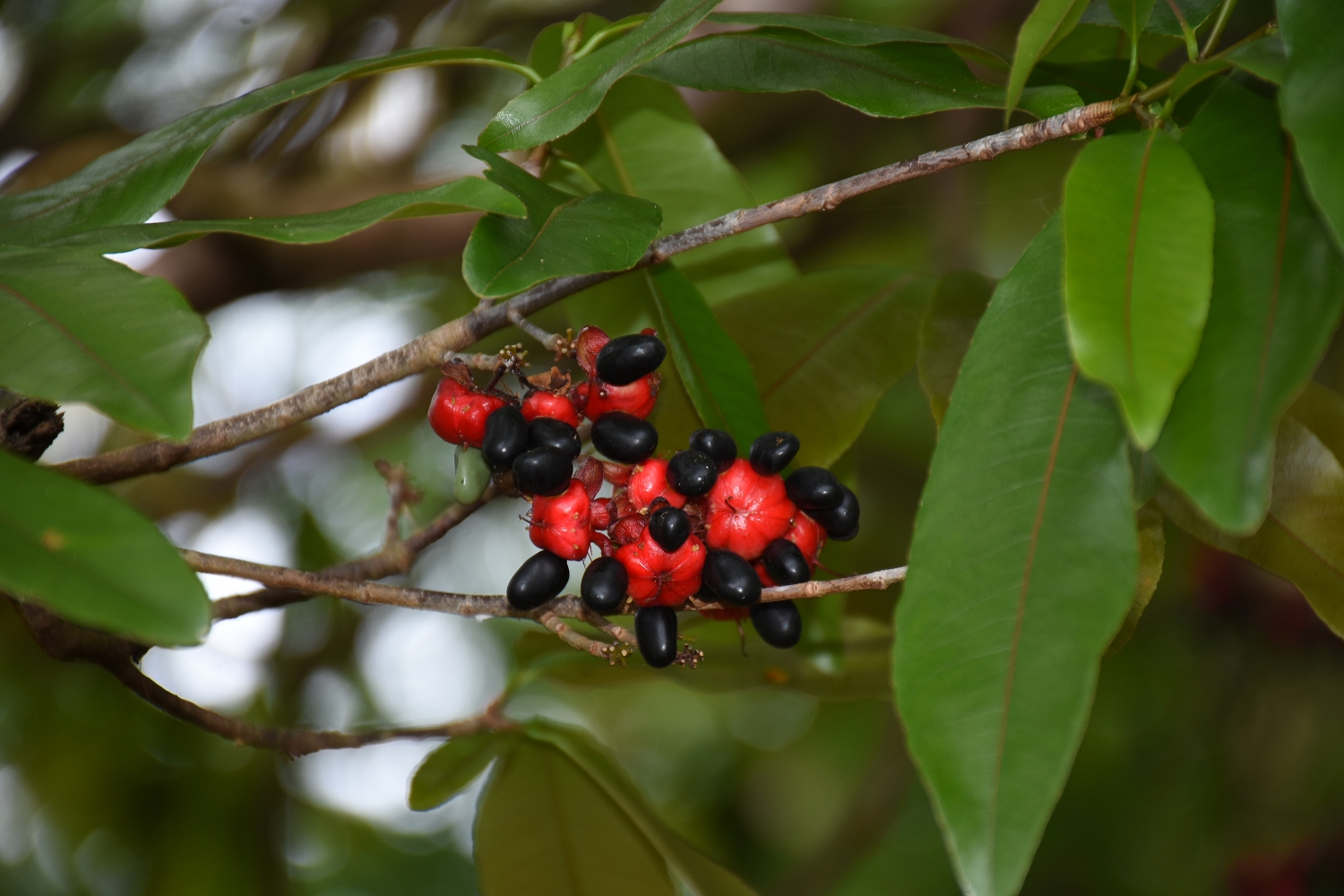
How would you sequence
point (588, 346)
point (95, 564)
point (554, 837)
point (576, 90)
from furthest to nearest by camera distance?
point (554, 837)
point (588, 346)
point (576, 90)
point (95, 564)

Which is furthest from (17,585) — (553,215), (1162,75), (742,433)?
(1162,75)

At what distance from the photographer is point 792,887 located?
1.99 metres

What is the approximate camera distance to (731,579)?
682 mm

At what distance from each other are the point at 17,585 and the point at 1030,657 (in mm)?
455

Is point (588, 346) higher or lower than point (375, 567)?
higher

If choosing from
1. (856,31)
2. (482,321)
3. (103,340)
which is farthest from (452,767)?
(856,31)

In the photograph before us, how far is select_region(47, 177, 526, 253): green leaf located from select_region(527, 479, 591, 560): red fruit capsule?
20 cm

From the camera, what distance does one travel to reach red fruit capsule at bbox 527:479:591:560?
2.35 ft

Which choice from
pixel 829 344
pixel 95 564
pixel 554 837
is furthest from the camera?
pixel 554 837

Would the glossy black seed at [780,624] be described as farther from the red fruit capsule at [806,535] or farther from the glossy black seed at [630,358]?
the glossy black seed at [630,358]

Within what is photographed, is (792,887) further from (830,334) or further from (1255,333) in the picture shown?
(1255,333)

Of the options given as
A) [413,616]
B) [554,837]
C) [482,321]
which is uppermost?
[482,321]

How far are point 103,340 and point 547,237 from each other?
24 centimetres

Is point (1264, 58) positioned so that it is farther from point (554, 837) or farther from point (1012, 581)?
point (554, 837)
